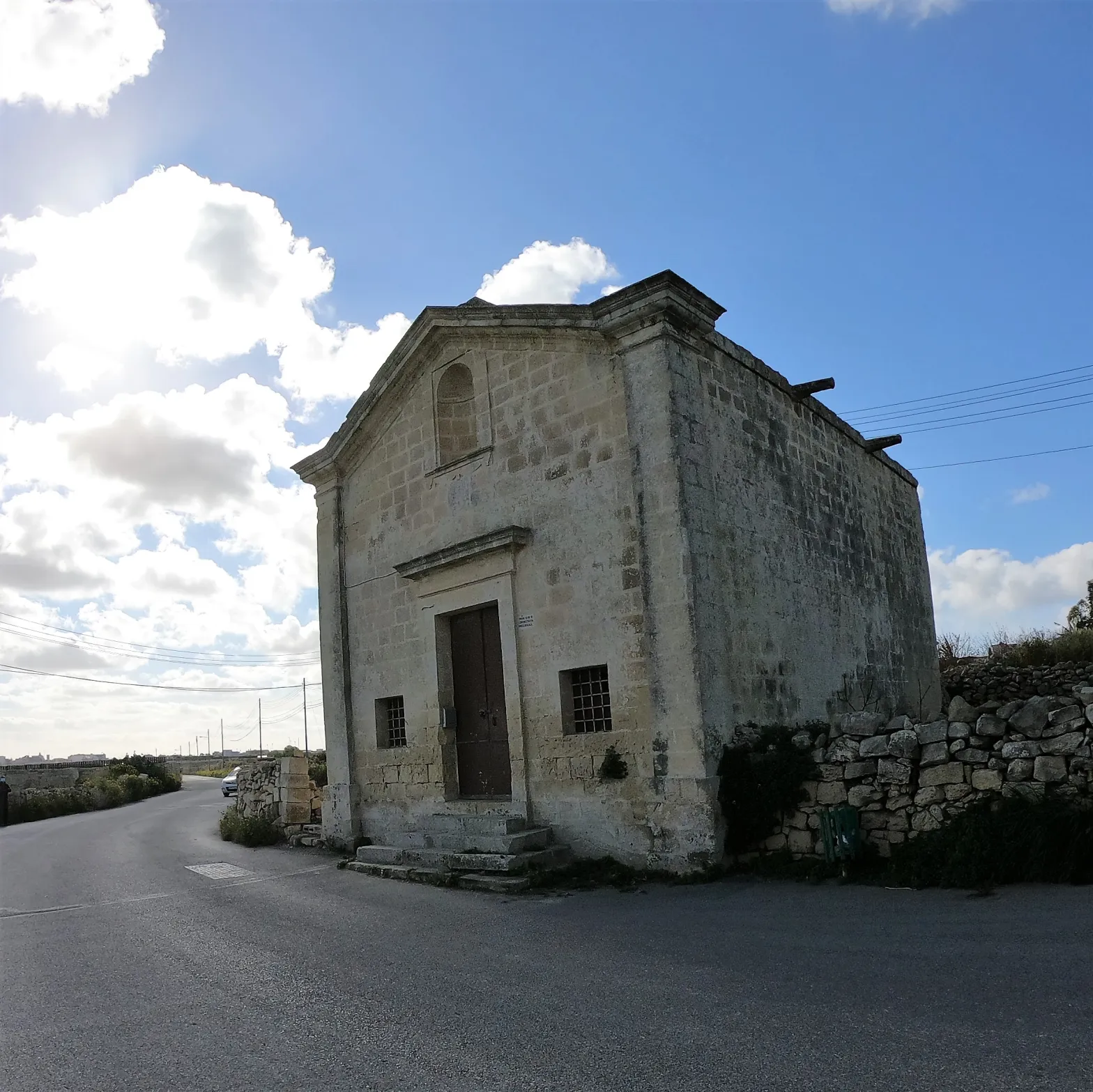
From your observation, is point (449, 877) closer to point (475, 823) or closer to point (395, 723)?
point (475, 823)

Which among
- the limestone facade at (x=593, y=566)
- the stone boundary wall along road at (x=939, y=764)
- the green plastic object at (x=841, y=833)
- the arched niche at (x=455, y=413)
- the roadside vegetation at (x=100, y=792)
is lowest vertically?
the roadside vegetation at (x=100, y=792)

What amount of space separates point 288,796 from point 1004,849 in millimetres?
11277

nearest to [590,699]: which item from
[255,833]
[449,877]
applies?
[449,877]

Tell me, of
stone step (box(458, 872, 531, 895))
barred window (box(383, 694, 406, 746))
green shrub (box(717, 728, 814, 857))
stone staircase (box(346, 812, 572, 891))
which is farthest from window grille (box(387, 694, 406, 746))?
green shrub (box(717, 728, 814, 857))

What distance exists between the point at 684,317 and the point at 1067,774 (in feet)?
18.7

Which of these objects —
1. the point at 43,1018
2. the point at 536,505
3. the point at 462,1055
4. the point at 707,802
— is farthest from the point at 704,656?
the point at 43,1018

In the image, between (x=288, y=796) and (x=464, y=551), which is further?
(x=288, y=796)

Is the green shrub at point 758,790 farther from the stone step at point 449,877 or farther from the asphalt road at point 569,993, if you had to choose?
the stone step at point 449,877

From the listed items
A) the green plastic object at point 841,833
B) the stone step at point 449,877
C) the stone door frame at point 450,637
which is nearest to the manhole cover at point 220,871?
the stone step at point 449,877

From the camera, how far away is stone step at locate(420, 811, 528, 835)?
10.5 meters

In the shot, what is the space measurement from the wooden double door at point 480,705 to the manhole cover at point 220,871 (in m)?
2.98

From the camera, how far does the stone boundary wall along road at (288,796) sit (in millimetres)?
15141

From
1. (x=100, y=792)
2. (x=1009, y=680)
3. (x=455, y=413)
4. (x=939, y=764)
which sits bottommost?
(x=100, y=792)

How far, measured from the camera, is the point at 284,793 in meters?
15.3
